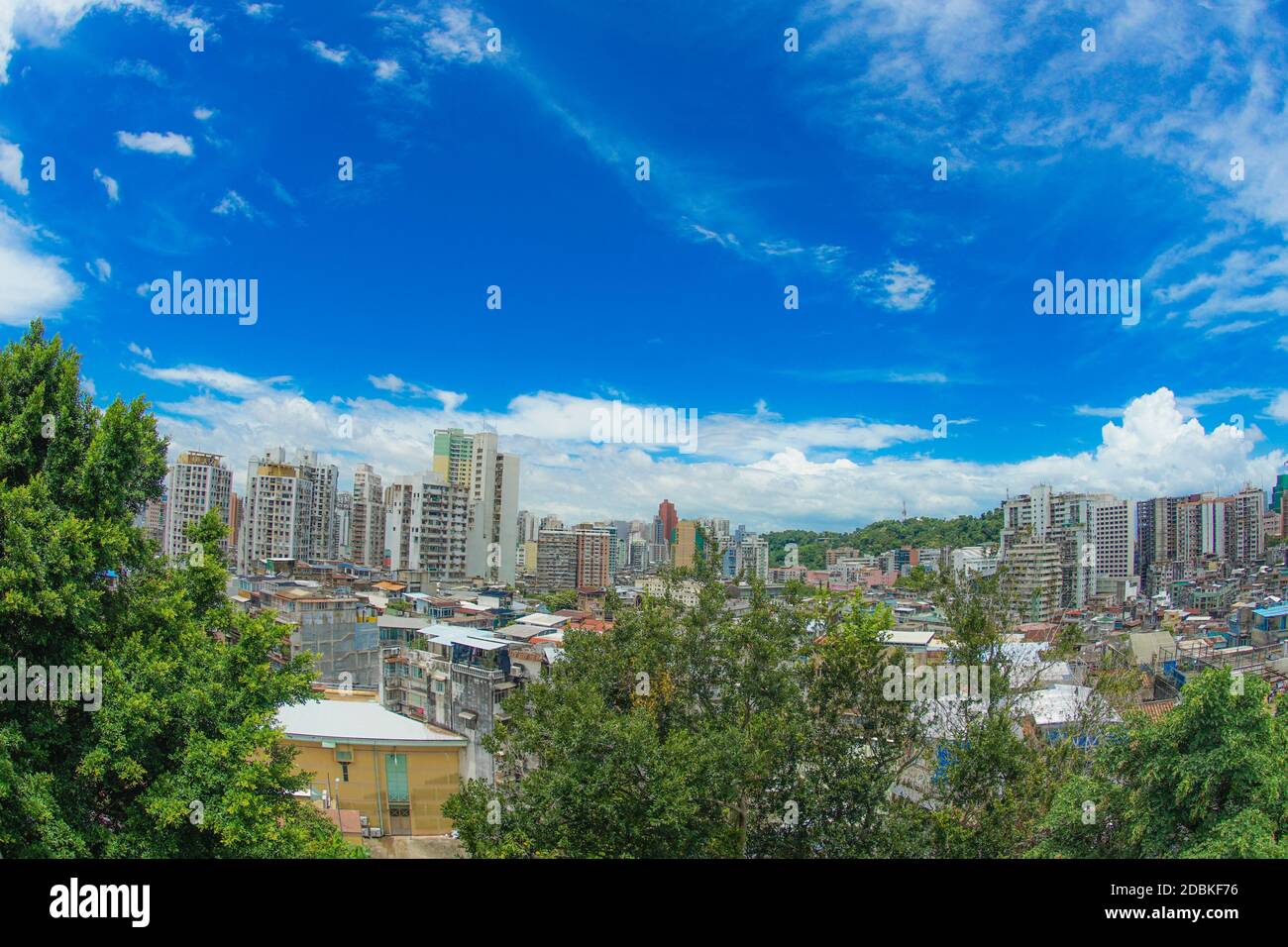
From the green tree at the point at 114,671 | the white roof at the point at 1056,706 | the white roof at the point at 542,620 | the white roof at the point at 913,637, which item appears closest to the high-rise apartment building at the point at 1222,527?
the white roof at the point at 913,637

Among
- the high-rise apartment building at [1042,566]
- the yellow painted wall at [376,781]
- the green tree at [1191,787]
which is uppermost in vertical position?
the high-rise apartment building at [1042,566]

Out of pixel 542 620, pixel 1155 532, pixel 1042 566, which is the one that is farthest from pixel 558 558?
pixel 1155 532

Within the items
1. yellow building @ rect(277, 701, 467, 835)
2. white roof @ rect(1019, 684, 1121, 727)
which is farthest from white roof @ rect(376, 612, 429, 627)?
white roof @ rect(1019, 684, 1121, 727)

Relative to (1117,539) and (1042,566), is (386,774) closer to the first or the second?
(1042,566)

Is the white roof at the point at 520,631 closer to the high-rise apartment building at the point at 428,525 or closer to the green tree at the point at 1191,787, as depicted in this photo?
the high-rise apartment building at the point at 428,525
